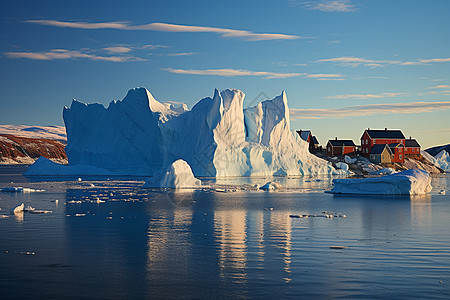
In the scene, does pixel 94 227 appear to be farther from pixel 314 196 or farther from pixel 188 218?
pixel 314 196

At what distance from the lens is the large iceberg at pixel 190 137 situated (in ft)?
146

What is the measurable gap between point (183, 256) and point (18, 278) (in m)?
3.41

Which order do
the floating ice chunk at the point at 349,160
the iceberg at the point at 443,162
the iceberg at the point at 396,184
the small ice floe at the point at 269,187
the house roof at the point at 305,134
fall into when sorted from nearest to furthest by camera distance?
the iceberg at the point at 396,184, the small ice floe at the point at 269,187, the floating ice chunk at the point at 349,160, the house roof at the point at 305,134, the iceberg at the point at 443,162

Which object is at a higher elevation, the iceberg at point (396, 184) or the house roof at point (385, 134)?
the house roof at point (385, 134)

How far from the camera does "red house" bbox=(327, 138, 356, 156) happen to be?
64.7m

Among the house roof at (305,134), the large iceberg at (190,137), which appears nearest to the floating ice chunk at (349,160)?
the house roof at (305,134)

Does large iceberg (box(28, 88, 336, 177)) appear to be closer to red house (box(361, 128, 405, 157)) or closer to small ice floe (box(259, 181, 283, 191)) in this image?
small ice floe (box(259, 181, 283, 191))

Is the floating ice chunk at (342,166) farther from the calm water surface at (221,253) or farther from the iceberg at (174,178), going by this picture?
the calm water surface at (221,253)

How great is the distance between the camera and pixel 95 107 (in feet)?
165

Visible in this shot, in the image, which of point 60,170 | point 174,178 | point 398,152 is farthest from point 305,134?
point 174,178

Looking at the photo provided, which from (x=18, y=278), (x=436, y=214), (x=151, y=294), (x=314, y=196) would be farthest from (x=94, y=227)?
(x=314, y=196)

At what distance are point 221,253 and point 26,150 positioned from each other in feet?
483

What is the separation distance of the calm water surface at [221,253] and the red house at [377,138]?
147 ft

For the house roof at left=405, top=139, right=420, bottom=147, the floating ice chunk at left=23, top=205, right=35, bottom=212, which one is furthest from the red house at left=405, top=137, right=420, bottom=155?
the floating ice chunk at left=23, top=205, right=35, bottom=212
